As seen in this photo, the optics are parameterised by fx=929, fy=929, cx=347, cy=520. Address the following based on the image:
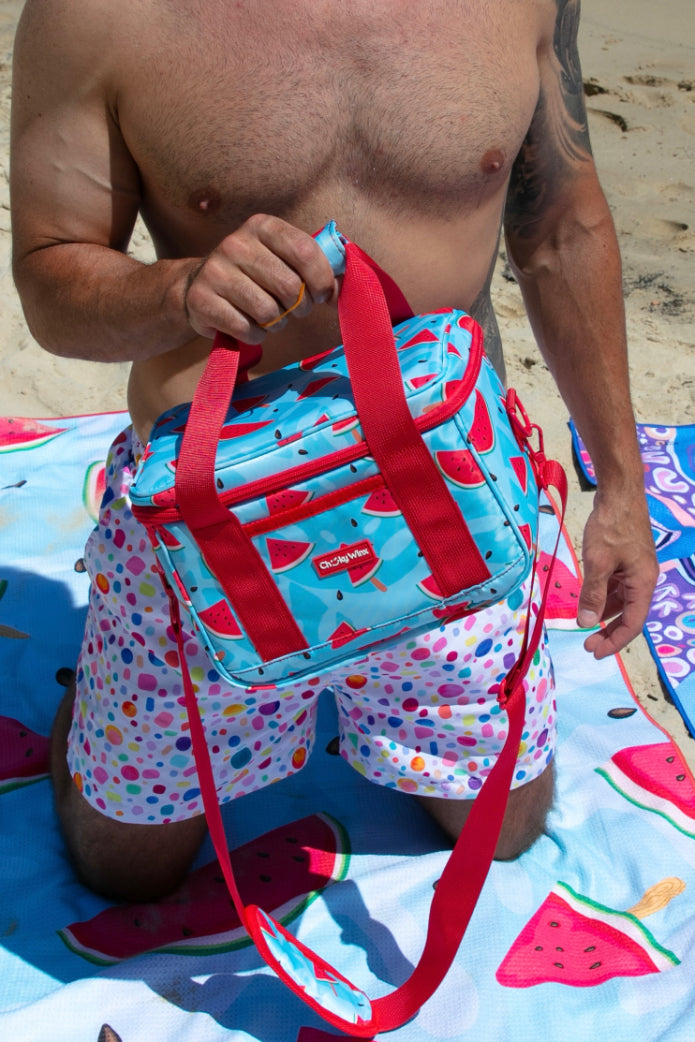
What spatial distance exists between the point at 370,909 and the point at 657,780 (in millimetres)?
656

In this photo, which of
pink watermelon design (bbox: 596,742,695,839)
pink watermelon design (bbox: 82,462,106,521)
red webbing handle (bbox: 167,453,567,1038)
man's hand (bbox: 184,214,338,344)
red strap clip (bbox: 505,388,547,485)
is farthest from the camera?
→ pink watermelon design (bbox: 82,462,106,521)

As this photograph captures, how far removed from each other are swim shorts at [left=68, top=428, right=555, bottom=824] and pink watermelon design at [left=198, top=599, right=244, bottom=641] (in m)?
0.17

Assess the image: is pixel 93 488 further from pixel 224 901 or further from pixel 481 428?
pixel 481 428

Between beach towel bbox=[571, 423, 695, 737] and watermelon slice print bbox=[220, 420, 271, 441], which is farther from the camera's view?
beach towel bbox=[571, 423, 695, 737]

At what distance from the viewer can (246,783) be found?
5.17 feet

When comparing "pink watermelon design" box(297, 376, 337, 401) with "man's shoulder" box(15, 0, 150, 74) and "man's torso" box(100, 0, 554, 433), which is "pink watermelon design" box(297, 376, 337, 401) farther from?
"man's shoulder" box(15, 0, 150, 74)

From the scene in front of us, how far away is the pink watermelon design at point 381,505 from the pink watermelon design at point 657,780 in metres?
1.10

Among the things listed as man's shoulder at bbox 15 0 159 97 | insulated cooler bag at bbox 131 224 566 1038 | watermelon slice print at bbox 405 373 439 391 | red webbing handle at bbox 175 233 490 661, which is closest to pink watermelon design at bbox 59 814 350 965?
insulated cooler bag at bbox 131 224 566 1038

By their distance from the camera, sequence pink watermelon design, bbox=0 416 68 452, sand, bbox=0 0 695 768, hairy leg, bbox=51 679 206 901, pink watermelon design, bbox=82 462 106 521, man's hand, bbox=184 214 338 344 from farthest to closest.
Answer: sand, bbox=0 0 695 768 < pink watermelon design, bbox=0 416 68 452 < pink watermelon design, bbox=82 462 106 521 < hairy leg, bbox=51 679 206 901 < man's hand, bbox=184 214 338 344

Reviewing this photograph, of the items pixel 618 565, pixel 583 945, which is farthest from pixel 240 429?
pixel 583 945

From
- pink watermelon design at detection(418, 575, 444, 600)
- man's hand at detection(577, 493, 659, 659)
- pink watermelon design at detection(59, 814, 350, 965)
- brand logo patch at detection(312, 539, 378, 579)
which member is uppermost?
brand logo patch at detection(312, 539, 378, 579)

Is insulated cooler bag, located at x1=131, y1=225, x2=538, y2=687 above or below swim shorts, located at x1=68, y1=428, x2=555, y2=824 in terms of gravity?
above

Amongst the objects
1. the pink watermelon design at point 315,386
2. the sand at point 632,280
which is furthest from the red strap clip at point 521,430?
the sand at point 632,280

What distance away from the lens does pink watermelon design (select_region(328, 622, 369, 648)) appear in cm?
116
